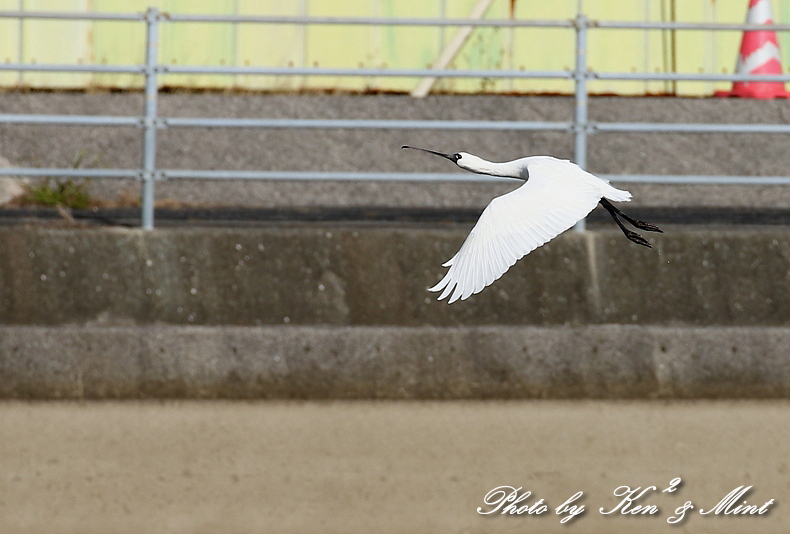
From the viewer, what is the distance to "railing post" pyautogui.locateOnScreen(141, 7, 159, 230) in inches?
222

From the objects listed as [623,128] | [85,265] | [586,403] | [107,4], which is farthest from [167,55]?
[586,403]

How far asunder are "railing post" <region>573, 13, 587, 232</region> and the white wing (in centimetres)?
186

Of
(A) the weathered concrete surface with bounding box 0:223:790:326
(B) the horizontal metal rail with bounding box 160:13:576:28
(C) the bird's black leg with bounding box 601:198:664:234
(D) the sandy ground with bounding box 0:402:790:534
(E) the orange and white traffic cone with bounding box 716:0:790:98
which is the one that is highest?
(E) the orange and white traffic cone with bounding box 716:0:790:98

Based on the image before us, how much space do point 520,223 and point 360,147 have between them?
13.1ft

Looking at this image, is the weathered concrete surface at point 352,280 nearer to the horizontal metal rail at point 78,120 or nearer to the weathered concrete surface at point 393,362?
the weathered concrete surface at point 393,362

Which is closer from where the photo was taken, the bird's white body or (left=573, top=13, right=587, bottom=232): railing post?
the bird's white body

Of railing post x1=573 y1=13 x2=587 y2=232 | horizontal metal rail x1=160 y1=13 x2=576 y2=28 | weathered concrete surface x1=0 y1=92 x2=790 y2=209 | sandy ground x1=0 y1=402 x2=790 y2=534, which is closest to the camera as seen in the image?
sandy ground x1=0 y1=402 x2=790 y2=534

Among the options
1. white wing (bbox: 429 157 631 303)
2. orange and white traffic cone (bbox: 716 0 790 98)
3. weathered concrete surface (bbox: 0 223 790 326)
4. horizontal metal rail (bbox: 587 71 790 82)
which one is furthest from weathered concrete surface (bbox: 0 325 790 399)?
orange and white traffic cone (bbox: 716 0 790 98)

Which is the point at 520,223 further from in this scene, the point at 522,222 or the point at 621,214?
the point at 621,214

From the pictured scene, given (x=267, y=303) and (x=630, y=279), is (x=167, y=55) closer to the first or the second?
(x=267, y=303)

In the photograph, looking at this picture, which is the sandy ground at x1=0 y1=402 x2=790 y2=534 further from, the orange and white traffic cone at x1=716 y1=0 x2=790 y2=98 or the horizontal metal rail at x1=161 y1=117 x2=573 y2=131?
the orange and white traffic cone at x1=716 y1=0 x2=790 y2=98

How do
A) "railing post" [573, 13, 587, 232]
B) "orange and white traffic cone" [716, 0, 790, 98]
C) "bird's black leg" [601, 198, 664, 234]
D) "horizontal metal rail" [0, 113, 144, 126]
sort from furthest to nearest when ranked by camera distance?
"orange and white traffic cone" [716, 0, 790, 98] < "railing post" [573, 13, 587, 232] < "horizontal metal rail" [0, 113, 144, 126] < "bird's black leg" [601, 198, 664, 234]

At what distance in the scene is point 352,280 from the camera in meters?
5.49

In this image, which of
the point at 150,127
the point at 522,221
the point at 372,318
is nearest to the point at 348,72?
the point at 150,127
